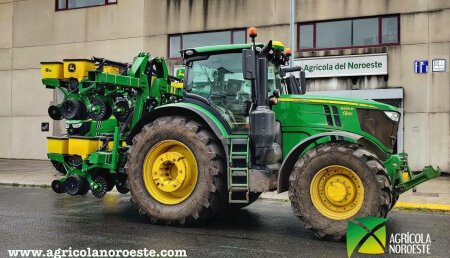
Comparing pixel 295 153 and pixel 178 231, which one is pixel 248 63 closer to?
pixel 295 153

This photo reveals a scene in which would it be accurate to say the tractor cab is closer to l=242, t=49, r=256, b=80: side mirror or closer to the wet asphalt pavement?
l=242, t=49, r=256, b=80: side mirror

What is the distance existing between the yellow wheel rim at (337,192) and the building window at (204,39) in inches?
484

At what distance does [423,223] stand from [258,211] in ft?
9.31

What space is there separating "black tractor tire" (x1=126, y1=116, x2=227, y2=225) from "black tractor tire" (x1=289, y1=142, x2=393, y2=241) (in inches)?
43.9

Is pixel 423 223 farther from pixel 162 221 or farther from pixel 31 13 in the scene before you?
pixel 31 13

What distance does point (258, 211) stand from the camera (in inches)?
362

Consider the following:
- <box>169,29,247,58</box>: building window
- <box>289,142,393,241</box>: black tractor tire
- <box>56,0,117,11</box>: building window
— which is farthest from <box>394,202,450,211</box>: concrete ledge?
<box>56,0,117,11</box>: building window

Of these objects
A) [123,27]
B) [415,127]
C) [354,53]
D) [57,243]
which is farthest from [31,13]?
[57,243]

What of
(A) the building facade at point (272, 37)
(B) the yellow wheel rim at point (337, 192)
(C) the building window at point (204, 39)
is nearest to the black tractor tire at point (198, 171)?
(B) the yellow wheel rim at point (337, 192)

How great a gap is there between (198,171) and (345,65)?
10910 mm

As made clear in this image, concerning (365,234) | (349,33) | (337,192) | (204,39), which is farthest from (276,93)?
(204,39)

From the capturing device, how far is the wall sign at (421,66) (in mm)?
15844

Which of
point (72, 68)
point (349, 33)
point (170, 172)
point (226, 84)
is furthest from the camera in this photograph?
point (349, 33)

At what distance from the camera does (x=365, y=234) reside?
6.20 metres
